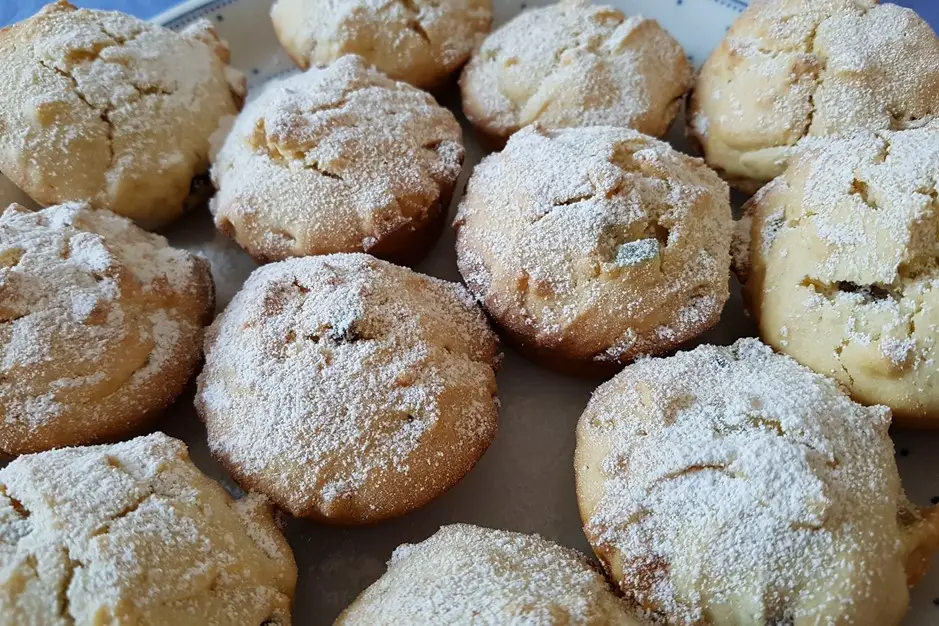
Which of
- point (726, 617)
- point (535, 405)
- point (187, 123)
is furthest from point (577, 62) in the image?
point (726, 617)

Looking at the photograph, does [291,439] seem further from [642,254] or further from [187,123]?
[187,123]

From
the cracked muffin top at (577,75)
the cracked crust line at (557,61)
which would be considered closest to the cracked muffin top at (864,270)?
the cracked muffin top at (577,75)

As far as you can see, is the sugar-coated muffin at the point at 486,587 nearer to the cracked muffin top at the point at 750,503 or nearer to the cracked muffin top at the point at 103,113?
the cracked muffin top at the point at 750,503

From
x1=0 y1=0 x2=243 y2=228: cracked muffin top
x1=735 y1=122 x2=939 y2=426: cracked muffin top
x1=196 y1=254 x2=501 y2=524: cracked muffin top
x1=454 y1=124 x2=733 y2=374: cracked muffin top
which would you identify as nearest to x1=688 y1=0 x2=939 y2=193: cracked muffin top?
x1=735 y1=122 x2=939 y2=426: cracked muffin top

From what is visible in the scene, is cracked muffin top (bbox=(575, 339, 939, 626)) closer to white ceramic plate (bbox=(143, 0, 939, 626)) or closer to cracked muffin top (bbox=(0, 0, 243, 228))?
white ceramic plate (bbox=(143, 0, 939, 626))

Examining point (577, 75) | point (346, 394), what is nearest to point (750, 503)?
point (346, 394)
